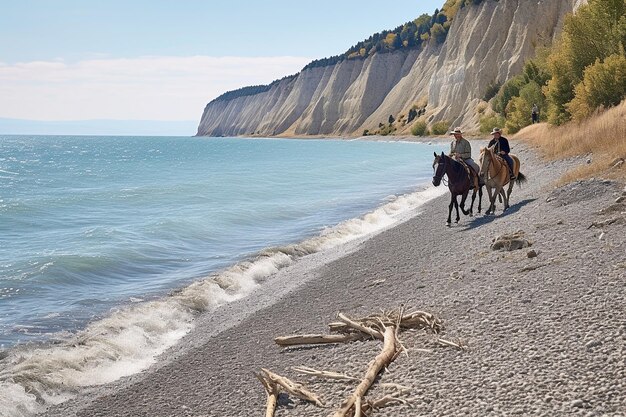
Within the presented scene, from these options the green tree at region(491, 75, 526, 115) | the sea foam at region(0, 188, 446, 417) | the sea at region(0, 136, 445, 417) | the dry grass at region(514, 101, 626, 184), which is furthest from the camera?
the green tree at region(491, 75, 526, 115)

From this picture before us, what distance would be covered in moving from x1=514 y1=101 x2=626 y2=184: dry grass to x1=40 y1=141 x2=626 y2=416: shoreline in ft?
11.0

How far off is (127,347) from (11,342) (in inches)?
86.2

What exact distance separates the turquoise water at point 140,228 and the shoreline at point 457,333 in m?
3.38

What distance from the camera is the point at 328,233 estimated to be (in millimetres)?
20938

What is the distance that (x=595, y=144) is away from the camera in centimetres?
2325

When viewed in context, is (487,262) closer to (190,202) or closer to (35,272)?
(35,272)

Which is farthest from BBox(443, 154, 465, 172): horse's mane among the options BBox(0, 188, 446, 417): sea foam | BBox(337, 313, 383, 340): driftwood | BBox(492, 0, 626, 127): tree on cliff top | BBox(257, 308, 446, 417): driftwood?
BBox(492, 0, 626, 127): tree on cliff top

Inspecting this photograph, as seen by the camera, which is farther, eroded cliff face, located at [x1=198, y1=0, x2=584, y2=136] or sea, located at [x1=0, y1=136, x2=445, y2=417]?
eroded cliff face, located at [x1=198, y1=0, x2=584, y2=136]

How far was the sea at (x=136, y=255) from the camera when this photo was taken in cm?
1003

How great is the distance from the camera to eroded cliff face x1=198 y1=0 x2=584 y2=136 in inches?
3164

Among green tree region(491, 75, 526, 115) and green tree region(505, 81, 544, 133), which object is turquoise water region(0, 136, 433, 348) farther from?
green tree region(491, 75, 526, 115)

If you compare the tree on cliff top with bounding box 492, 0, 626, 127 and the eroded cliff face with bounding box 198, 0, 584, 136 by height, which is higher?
the eroded cliff face with bounding box 198, 0, 584, 136

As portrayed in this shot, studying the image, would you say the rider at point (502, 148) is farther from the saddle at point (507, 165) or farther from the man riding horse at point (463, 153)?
the man riding horse at point (463, 153)

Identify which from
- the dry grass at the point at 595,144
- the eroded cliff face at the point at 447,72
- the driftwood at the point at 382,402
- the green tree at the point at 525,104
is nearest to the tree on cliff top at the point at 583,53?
the dry grass at the point at 595,144
